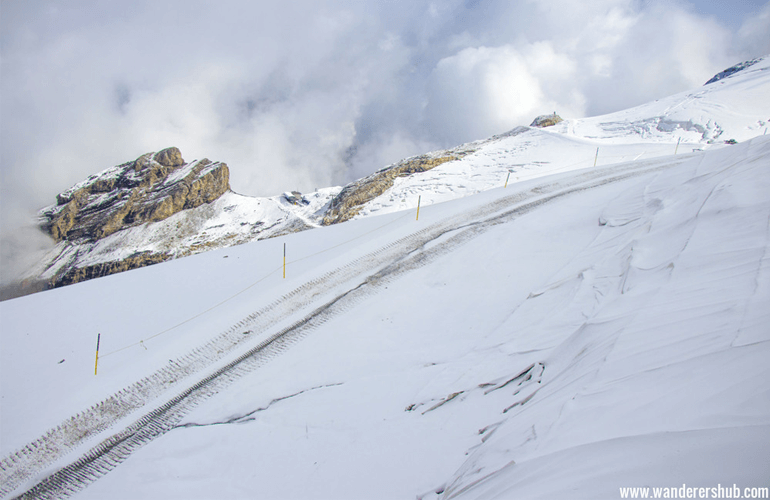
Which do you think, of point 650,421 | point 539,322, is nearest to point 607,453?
point 650,421

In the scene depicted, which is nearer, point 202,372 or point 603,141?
point 202,372

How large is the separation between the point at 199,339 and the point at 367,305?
337cm

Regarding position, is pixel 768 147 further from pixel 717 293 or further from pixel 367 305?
pixel 367 305

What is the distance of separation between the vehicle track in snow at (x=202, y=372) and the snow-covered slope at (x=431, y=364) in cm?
4

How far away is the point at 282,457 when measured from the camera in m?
4.32

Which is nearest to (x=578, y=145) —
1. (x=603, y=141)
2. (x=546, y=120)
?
(x=603, y=141)

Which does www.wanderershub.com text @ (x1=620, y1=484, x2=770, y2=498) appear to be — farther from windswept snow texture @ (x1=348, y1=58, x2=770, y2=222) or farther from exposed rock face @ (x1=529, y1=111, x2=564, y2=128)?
exposed rock face @ (x1=529, y1=111, x2=564, y2=128)

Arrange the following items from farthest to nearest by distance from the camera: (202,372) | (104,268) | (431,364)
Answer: (104,268)
(202,372)
(431,364)

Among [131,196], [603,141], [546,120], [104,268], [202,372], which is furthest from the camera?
[131,196]

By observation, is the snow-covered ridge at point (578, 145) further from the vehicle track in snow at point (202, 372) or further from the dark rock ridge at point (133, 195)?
the dark rock ridge at point (133, 195)

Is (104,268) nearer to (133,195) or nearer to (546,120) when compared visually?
(133,195)

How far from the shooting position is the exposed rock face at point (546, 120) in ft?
125

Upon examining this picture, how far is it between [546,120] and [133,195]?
269 feet

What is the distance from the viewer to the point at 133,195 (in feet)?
249
